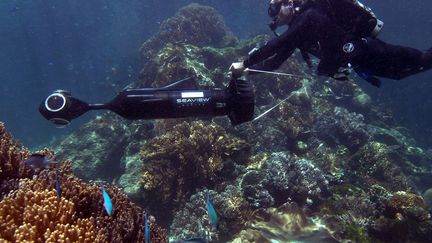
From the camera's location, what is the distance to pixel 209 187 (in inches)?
304

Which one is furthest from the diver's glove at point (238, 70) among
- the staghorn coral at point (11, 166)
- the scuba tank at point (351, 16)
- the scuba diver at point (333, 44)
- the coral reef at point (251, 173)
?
the staghorn coral at point (11, 166)

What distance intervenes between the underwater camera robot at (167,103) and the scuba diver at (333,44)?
1.37ft

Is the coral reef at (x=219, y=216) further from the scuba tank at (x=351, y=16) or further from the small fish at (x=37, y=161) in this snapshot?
the scuba tank at (x=351, y=16)

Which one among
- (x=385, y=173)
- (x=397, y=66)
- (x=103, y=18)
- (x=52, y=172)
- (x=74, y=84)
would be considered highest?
(x=103, y=18)

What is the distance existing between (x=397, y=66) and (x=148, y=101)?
15.2ft

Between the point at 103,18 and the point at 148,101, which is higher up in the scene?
the point at 103,18

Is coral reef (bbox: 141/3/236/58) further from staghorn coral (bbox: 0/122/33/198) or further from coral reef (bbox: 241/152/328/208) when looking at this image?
staghorn coral (bbox: 0/122/33/198)

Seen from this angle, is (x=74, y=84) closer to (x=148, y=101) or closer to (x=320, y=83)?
(x=320, y=83)

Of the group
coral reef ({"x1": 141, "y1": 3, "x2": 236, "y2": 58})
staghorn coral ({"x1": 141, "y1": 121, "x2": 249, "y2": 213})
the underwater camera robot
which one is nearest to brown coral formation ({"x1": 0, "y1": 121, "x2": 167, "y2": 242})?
the underwater camera robot

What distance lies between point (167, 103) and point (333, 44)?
9.25ft

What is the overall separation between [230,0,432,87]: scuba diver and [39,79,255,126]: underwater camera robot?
1.37 ft

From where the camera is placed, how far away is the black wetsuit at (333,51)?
4.70 m

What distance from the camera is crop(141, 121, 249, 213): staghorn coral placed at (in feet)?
25.3

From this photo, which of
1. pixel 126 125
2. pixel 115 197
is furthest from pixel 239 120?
pixel 126 125
